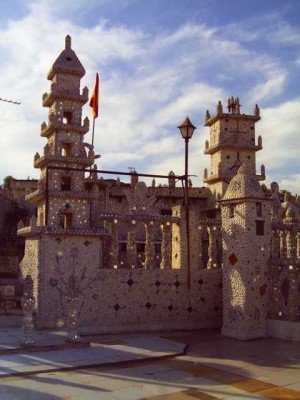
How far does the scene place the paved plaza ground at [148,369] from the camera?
32.9 ft

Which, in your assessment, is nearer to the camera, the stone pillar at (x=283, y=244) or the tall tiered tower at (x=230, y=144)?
the stone pillar at (x=283, y=244)

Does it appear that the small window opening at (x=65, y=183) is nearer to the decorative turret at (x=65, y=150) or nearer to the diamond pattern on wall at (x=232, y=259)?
the decorative turret at (x=65, y=150)

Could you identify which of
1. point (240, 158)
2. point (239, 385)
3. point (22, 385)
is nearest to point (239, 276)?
point (239, 385)

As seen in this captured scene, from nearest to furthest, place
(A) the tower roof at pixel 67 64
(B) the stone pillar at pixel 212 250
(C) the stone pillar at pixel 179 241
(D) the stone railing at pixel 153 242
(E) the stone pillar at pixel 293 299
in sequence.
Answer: (E) the stone pillar at pixel 293 299, (D) the stone railing at pixel 153 242, (A) the tower roof at pixel 67 64, (C) the stone pillar at pixel 179 241, (B) the stone pillar at pixel 212 250

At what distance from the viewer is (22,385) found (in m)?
10.4

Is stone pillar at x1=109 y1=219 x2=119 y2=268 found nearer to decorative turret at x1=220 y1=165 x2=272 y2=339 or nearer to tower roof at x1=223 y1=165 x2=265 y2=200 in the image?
decorative turret at x1=220 y1=165 x2=272 y2=339

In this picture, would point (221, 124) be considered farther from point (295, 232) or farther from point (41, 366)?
point (41, 366)

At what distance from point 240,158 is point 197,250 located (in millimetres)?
19665

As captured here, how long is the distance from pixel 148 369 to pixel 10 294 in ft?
38.3

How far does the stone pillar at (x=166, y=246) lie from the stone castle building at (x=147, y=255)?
4 cm

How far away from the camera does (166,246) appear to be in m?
19.7

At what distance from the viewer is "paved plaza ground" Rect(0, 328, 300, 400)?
10023mm

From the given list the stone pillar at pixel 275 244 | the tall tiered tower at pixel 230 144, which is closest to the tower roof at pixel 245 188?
the stone pillar at pixel 275 244

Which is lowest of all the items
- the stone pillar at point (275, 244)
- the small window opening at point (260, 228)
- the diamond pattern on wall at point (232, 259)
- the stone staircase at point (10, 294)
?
the stone staircase at point (10, 294)
